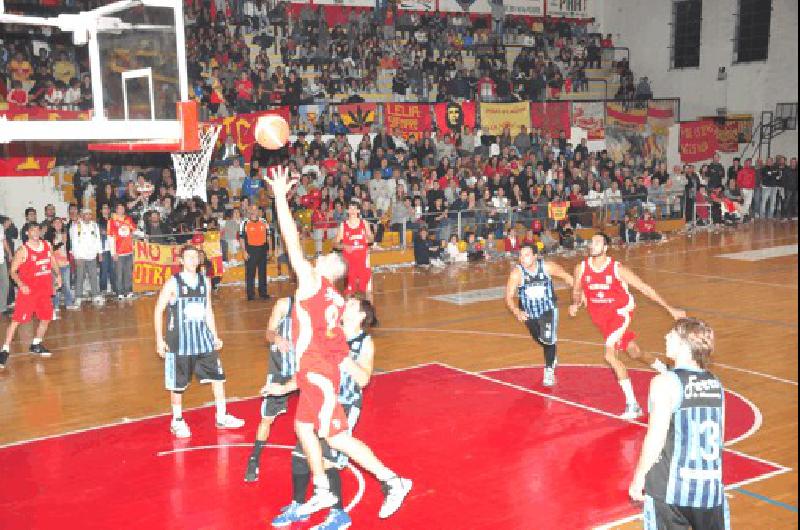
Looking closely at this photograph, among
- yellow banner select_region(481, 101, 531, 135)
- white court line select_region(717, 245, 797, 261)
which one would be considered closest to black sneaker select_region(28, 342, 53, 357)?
white court line select_region(717, 245, 797, 261)

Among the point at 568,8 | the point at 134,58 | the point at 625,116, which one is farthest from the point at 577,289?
the point at 568,8

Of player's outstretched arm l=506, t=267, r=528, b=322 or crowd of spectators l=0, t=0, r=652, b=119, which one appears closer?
player's outstretched arm l=506, t=267, r=528, b=322

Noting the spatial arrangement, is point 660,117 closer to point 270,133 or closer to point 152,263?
point 152,263

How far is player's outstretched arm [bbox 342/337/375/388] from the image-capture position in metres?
6.70

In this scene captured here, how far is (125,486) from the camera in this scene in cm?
805

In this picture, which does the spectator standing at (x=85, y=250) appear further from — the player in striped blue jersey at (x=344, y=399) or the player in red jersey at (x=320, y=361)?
the player in red jersey at (x=320, y=361)

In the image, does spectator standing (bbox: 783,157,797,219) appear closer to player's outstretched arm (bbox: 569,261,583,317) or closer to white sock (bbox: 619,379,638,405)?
player's outstretched arm (bbox: 569,261,583,317)

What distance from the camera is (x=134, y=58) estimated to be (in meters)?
9.30

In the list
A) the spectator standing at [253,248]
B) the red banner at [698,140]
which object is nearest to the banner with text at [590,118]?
the red banner at [698,140]

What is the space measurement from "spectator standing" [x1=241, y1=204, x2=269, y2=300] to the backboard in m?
8.50

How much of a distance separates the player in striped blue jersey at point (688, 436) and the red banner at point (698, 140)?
29.2m

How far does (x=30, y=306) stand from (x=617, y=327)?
28.4ft

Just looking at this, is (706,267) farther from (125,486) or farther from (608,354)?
(125,486)

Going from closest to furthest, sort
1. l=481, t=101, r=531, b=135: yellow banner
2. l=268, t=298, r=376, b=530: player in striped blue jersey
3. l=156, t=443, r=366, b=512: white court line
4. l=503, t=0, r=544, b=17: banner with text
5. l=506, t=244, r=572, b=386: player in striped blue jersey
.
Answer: l=268, t=298, r=376, b=530: player in striped blue jersey, l=156, t=443, r=366, b=512: white court line, l=506, t=244, r=572, b=386: player in striped blue jersey, l=481, t=101, r=531, b=135: yellow banner, l=503, t=0, r=544, b=17: banner with text
